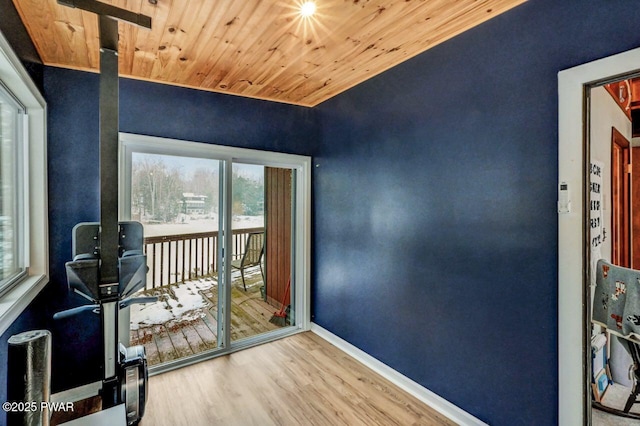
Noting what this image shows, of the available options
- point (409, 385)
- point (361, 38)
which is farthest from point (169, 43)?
point (409, 385)

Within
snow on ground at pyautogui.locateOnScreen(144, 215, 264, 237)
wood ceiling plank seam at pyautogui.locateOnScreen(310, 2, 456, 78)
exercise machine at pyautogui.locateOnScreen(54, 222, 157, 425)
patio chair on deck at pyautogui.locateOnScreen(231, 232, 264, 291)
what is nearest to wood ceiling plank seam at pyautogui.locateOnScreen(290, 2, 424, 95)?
wood ceiling plank seam at pyautogui.locateOnScreen(310, 2, 456, 78)

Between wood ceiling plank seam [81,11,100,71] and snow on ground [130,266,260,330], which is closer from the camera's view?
wood ceiling plank seam [81,11,100,71]

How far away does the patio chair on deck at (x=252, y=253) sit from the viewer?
3.34 m

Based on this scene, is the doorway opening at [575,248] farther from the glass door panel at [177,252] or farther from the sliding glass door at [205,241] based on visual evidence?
the glass door panel at [177,252]

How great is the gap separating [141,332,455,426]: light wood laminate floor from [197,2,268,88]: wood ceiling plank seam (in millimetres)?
2645

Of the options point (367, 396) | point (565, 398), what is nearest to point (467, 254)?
point (565, 398)

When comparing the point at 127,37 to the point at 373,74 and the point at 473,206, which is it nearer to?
the point at 373,74

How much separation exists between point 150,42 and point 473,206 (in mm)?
2469

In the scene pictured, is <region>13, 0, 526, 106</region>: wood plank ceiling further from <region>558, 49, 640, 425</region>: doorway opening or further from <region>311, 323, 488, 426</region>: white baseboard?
<region>311, 323, 488, 426</region>: white baseboard

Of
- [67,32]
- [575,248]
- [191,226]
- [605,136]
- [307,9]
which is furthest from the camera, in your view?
[191,226]

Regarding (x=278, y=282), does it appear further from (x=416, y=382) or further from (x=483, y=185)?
(x=483, y=185)

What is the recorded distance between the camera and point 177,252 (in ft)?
9.60

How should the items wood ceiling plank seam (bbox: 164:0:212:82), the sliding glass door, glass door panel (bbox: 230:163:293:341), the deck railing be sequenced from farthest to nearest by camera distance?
glass door panel (bbox: 230:163:293:341) → the deck railing → the sliding glass door → wood ceiling plank seam (bbox: 164:0:212:82)

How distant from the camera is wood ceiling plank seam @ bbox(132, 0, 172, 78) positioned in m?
1.74
